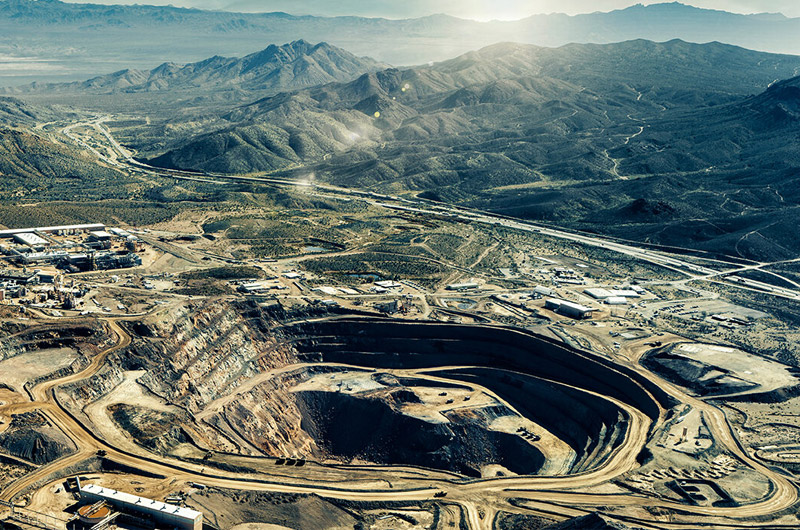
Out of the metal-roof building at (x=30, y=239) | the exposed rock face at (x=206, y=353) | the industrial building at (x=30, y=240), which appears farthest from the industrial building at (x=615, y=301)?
the metal-roof building at (x=30, y=239)

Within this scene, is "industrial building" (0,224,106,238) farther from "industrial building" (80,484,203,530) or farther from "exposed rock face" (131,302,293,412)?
"industrial building" (80,484,203,530)

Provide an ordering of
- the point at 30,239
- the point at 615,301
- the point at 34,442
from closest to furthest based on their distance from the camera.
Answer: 1. the point at 34,442
2. the point at 615,301
3. the point at 30,239

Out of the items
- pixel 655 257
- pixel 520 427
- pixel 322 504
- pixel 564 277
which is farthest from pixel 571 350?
pixel 655 257

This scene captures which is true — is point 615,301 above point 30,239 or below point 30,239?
above

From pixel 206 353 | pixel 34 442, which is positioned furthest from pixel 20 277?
pixel 34 442

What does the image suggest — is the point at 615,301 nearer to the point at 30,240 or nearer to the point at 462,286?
the point at 462,286

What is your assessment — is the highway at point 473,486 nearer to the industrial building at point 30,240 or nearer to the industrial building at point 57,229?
the industrial building at point 30,240

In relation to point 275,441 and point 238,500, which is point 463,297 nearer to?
point 275,441

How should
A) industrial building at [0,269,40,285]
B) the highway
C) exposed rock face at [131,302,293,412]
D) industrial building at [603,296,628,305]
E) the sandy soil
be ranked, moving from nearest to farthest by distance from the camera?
the highway
the sandy soil
exposed rock face at [131,302,293,412]
industrial building at [0,269,40,285]
industrial building at [603,296,628,305]

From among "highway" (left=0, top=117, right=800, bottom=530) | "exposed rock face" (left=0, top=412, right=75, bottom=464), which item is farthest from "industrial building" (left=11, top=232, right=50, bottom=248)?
"exposed rock face" (left=0, top=412, right=75, bottom=464)
